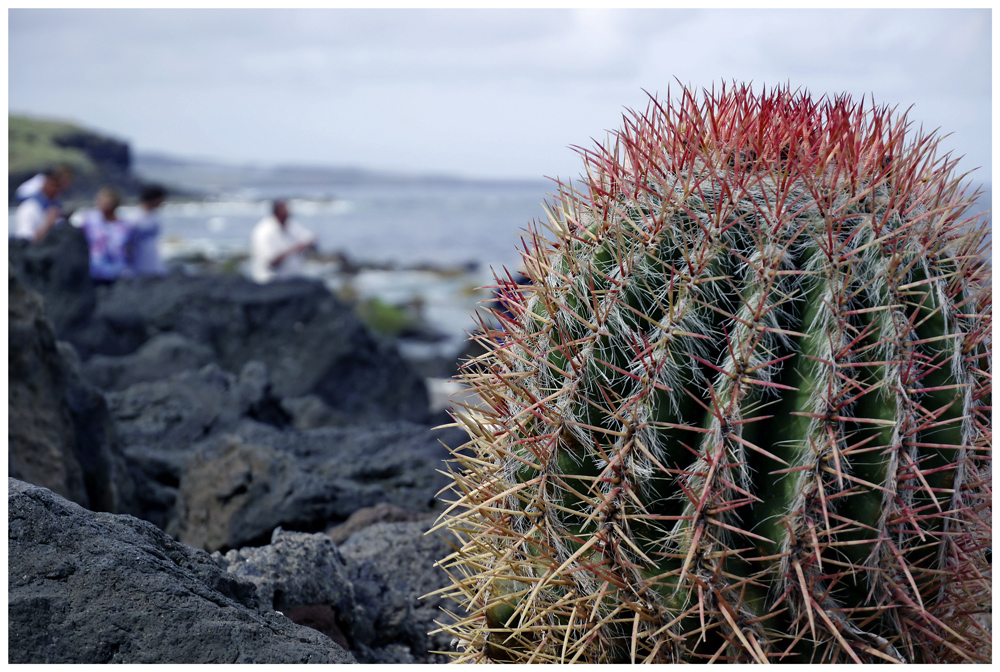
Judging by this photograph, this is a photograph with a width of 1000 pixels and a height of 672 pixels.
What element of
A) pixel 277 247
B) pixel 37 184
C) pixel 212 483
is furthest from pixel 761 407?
pixel 37 184

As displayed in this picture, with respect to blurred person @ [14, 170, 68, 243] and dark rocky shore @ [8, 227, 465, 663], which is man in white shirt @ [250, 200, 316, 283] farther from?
blurred person @ [14, 170, 68, 243]

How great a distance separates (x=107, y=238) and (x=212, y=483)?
7.90m

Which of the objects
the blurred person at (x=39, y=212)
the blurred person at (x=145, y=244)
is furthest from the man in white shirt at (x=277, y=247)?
the blurred person at (x=39, y=212)

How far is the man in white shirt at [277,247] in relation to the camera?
11.0 metres

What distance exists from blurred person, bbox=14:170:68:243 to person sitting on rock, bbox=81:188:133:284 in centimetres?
47

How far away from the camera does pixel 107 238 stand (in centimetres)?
1093

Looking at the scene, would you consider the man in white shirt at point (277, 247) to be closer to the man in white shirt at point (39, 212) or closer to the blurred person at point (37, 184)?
the man in white shirt at point (39, 212)

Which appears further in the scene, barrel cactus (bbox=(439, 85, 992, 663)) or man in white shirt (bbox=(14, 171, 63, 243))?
man in white shirt (bbox=(14, 171, 63, 243))

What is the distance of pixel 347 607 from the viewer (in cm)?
307

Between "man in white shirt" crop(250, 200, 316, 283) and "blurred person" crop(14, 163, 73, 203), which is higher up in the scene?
Result: "blurred person" crop(14, 163, 73, 203)

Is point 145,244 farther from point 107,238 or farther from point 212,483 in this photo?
point 212,483

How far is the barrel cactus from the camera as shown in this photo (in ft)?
6.51

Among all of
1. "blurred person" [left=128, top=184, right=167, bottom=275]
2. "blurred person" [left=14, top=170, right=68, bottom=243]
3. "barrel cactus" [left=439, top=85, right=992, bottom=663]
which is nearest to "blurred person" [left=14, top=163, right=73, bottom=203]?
"blurred person" [left=14, top=170, right=68, bottom=243]

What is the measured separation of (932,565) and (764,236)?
36.1 inches
